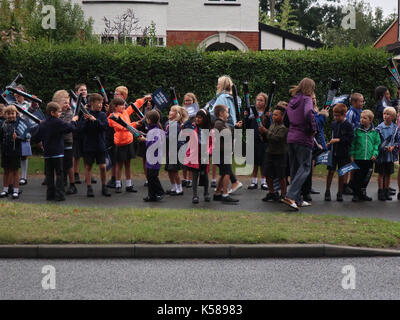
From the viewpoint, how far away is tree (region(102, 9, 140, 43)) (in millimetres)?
23500

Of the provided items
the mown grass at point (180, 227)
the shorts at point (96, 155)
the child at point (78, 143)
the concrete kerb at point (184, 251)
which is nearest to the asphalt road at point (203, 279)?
the concrete kerb at point (184, 251)

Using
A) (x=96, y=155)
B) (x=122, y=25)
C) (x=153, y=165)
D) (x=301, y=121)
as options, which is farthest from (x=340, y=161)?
(x=122, y=25)

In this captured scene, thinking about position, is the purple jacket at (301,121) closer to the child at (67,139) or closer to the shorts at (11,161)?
the child at (67,139)

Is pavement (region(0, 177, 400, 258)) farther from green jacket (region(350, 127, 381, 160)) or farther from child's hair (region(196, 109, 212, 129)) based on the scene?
child's hair (region(196, 109, 212, 129))

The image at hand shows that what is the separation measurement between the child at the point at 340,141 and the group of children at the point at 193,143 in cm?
2

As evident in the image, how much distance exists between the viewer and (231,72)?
1764 cm

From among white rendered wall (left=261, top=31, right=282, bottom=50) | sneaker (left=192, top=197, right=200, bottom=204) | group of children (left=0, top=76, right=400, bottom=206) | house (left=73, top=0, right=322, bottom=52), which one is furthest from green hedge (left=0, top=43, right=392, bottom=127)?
white rendered wall (left=261, top=31, right=282, bottom=50)

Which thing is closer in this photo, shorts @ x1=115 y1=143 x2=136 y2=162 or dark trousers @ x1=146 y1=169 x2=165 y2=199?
dark trousers @ x1=146 y1=169 x2=165 y2=199

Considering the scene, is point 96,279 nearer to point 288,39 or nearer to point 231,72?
point 231,72

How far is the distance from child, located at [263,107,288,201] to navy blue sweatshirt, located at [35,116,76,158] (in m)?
3.28

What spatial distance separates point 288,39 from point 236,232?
22468 millimetres

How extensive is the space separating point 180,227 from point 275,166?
2.94 m

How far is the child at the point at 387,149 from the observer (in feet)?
40.4
